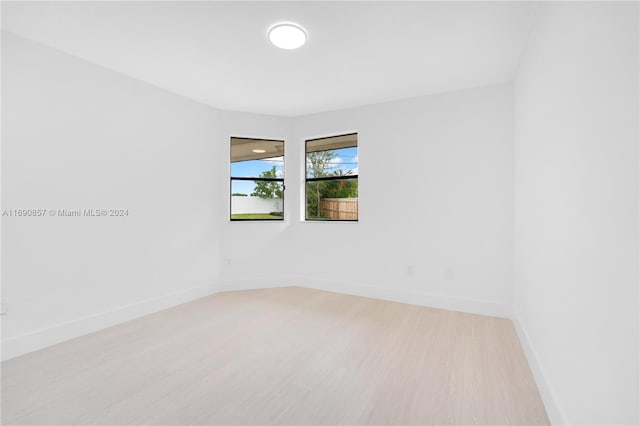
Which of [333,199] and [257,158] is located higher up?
[257,158]

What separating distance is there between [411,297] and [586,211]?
2.57 meters

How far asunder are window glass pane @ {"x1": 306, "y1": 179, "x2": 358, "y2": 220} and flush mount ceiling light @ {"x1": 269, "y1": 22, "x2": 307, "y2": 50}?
2.03 m

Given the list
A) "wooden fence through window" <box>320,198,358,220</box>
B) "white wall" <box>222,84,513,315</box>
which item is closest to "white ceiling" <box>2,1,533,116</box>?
"white wall" <box>222,84,513,315</box>

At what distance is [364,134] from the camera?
383 cm

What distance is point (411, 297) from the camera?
11.5ft

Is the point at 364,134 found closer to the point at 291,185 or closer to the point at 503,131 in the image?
the point at 291,185

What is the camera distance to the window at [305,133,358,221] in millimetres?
4027

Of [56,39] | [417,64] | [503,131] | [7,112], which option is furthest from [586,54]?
[7,112]

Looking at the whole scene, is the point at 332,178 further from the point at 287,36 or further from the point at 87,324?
the point at 87,324

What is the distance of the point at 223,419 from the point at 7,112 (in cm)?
271

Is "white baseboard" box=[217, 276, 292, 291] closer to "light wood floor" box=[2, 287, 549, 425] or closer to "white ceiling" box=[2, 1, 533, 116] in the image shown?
"light wood floor" box=[2, 287, 549, 425]

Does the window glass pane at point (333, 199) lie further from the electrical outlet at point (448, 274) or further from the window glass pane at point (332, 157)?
the electrical outlet at point (448, 274)

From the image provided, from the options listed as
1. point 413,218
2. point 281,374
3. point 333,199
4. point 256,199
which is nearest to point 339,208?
point 333,199

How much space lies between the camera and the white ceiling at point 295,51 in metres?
1.95
